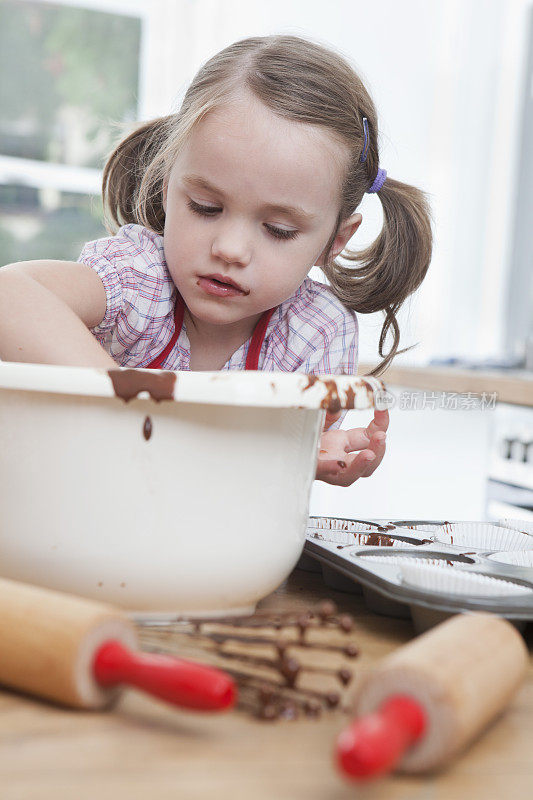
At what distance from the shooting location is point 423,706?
340 millimetres

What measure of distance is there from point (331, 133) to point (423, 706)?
74cm

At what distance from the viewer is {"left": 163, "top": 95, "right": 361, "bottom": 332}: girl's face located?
34.1 inches

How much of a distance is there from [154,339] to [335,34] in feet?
8.24

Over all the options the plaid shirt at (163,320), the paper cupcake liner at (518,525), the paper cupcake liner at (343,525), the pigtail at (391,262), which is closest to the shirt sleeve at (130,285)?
the plaid shirt at (163,320)

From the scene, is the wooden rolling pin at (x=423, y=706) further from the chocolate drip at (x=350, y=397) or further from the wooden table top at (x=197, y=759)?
the chocolate drip at (x=350, y=397)

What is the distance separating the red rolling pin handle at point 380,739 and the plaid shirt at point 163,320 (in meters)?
0.73

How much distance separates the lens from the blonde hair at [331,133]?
94 centimetres

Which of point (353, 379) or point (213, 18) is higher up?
point (213, 18)

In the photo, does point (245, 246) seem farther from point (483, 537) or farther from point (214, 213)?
point (483, 537)

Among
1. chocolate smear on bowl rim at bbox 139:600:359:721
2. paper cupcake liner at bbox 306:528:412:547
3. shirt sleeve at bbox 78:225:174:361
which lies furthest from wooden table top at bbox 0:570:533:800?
shirt sleeve at bbox 78:225:174:361

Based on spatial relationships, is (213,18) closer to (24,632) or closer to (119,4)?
(119,4)

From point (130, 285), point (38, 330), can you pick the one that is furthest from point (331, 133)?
point (38, 330)

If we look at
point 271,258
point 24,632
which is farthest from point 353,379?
point 271,258

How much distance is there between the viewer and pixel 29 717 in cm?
38
